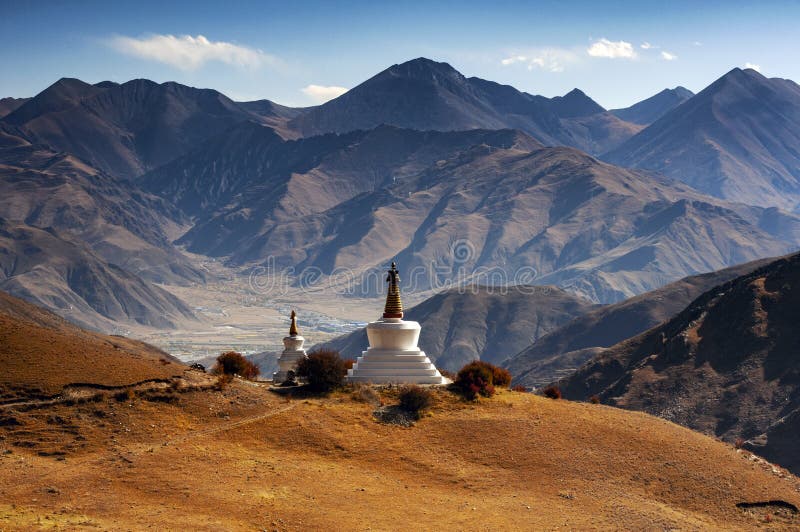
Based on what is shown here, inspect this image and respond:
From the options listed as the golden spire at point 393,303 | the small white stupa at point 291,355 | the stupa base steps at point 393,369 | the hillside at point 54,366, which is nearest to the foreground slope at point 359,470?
the hillside at point 54,366

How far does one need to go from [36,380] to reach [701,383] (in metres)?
69.5

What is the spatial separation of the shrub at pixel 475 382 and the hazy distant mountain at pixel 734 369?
44082 millimetres

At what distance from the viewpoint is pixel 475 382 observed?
160 ft

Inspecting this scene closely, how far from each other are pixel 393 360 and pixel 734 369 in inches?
2320

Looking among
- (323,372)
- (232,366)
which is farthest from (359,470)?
(232,366)

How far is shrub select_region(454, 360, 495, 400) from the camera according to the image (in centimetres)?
4822

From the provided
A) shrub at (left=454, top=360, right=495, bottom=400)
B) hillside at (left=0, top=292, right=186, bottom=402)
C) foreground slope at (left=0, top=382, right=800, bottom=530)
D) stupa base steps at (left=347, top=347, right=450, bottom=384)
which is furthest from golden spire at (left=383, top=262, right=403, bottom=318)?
hillside at (left=0, top=292, right=186, bottom=402)

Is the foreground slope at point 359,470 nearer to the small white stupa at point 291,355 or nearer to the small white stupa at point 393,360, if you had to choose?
the small white stupa at point 393,360

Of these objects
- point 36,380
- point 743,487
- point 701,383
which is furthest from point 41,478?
point 701,383

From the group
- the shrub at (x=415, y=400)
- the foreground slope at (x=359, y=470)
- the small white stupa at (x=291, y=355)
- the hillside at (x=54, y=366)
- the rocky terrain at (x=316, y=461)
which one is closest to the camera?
the foreground slope at (x=359, y=470)

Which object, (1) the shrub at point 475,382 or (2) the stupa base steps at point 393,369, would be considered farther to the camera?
(2) the stupa base steps at point 393,369

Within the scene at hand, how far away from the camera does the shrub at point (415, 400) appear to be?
151 ft

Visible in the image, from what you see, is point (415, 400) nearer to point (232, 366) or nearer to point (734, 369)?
point (232, 366)

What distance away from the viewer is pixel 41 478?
36500 millimetres
